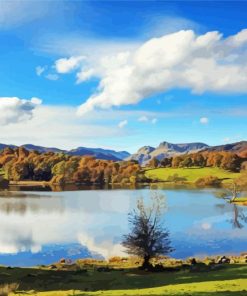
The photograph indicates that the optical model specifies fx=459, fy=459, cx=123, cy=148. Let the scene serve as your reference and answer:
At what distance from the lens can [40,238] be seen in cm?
7112

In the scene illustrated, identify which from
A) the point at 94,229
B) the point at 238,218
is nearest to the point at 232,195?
the point at 238,218

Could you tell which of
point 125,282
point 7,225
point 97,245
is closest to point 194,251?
point 97,245

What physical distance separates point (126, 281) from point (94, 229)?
41.3 meters

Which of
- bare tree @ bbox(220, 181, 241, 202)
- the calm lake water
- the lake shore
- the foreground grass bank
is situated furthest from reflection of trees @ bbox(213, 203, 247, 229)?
the foreground grass bank

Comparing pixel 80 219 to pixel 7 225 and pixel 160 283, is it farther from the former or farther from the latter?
pixel 160 283

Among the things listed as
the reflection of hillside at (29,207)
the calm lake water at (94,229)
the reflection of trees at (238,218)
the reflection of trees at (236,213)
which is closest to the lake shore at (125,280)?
the calm lake water at (94,229)

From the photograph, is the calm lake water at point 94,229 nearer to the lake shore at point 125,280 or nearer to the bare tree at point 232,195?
the bare tree at point 232,195

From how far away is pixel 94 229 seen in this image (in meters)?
78.8

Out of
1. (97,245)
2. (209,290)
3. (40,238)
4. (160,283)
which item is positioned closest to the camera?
(209,290)

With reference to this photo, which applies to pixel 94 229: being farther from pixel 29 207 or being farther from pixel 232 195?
pixel 232 195

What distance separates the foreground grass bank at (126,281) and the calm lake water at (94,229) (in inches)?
551

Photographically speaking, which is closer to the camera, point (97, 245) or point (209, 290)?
→ point (209, 290)

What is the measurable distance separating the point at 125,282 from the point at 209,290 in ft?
33.0

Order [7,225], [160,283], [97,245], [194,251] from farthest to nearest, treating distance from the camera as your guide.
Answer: [7,225], [97,245], [194,251], [160,283]
